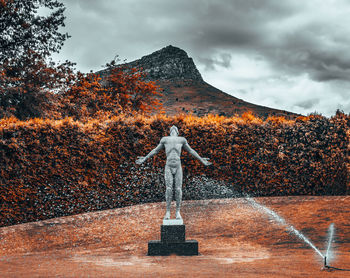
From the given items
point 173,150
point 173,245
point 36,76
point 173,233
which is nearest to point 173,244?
point 173,245

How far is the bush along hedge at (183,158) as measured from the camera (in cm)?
1063

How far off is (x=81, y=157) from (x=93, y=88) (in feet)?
36.3

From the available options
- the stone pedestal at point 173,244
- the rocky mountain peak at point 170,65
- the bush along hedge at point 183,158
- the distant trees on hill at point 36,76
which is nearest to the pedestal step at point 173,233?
the stone pedestal at point 173,244

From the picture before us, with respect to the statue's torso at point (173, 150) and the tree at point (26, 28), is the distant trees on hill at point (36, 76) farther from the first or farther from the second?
the statue's torso at point (173, 150)

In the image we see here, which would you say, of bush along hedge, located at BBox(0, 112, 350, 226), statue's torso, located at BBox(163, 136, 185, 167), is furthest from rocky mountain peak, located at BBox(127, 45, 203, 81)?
statue's torso, located at BBox(163, 136, 185, 167)

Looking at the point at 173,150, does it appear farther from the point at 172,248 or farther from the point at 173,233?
the point at 172,248

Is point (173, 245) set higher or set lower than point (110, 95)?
lower

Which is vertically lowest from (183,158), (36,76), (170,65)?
(183,158)

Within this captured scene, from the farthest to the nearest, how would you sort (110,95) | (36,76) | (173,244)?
(110,95), (36,76), (173,244)

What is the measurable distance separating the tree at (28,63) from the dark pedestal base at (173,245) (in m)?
11.4

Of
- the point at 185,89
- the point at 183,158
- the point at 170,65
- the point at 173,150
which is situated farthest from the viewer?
the point at 170,65

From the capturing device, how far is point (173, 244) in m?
7.11

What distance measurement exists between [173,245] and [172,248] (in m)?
0.07

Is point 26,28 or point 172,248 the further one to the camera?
point 26,28
